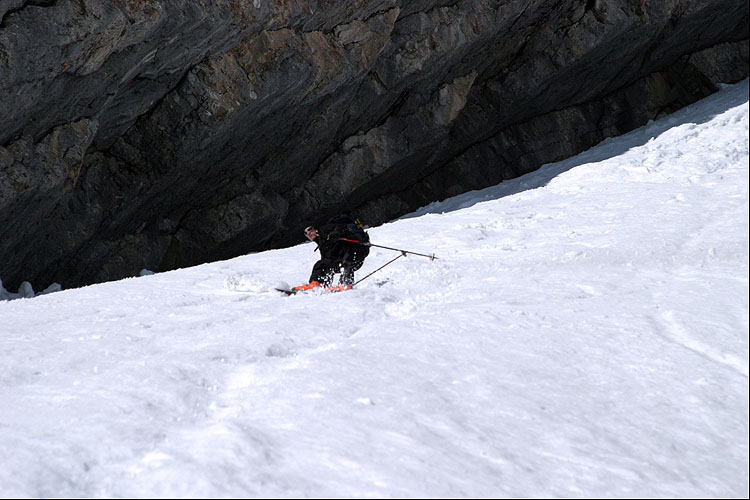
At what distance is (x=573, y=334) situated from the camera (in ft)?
19.9

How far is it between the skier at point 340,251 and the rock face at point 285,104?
5.96 metres

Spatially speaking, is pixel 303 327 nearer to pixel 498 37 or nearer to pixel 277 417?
pixel 277 417

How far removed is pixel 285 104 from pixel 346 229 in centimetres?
836

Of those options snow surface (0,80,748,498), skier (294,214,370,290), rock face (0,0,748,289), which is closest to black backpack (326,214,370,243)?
skier (294,214,370,290)

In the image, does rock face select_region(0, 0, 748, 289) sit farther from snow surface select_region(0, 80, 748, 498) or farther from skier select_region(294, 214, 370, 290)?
skier select_region(294, 214, 370, 290)

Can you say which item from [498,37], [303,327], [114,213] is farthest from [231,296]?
[498,37]

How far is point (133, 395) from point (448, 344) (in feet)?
8.26

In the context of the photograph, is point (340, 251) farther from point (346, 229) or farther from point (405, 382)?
point (405, 382)

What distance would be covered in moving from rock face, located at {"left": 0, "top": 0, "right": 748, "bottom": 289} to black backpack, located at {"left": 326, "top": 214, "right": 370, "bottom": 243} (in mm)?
5882

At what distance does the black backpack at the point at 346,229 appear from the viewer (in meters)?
Answer: 10.2

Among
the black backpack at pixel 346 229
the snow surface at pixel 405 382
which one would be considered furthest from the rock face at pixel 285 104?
the black backpack at pixel 346 229

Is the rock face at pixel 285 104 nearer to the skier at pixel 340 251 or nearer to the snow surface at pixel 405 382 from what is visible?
the snow surface at pixel 405 382

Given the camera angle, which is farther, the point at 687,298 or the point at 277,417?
the point at 687,298

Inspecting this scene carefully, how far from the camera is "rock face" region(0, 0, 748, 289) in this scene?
1347 cm
